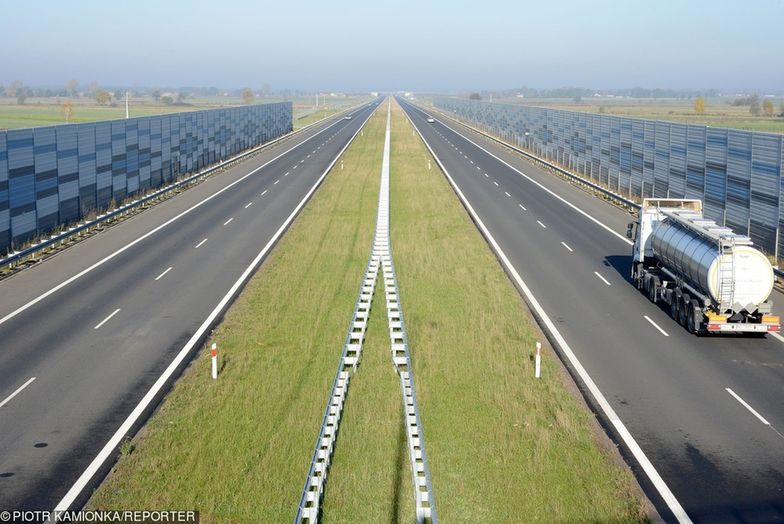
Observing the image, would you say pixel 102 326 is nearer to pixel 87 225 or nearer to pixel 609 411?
pixel 609 411

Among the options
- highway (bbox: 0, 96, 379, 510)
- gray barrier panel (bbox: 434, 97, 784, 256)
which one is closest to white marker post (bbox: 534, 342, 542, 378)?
highway (bbox: 0, 96, 379, 510)

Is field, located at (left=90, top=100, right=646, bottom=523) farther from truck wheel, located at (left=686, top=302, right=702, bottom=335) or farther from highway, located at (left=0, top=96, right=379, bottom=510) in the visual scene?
truck wheel, located at (left=686, top=302, right=702, bottom=335)

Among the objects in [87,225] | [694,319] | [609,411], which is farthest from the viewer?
[87,225]

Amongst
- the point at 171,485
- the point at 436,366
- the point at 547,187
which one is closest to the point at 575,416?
the point at 436,366

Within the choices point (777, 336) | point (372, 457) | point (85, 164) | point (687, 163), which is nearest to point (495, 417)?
point (372, 457)

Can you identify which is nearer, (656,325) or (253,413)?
(253,413)

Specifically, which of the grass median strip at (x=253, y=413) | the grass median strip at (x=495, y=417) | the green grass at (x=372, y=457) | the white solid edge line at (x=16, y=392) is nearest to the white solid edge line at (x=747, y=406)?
the grass median strip at (x=495, y=417)

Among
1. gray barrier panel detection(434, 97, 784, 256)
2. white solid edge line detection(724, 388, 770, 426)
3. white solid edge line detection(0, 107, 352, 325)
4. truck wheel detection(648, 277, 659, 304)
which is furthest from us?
gray barrier panel detection(434, 97, 784, 256)
